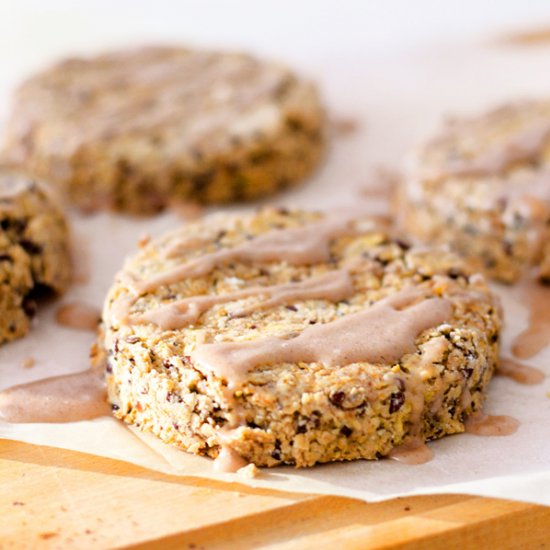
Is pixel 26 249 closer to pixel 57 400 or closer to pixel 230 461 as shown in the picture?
pixel 57 400

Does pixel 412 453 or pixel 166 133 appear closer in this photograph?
pixel 412 453

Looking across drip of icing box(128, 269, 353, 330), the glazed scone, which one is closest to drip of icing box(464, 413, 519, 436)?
drip of icing box(128, 269, 353, 330)

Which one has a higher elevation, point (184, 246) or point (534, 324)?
point (184, 246)

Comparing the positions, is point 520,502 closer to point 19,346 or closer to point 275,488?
point 275,488

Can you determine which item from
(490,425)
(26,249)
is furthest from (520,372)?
(26,249)

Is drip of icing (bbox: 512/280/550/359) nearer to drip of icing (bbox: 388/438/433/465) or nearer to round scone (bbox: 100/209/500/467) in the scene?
round scone (bbox: 100/209/500/467)

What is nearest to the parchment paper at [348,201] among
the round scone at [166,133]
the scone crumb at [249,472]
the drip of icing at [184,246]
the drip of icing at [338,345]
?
the scone crumb at [249,472]
